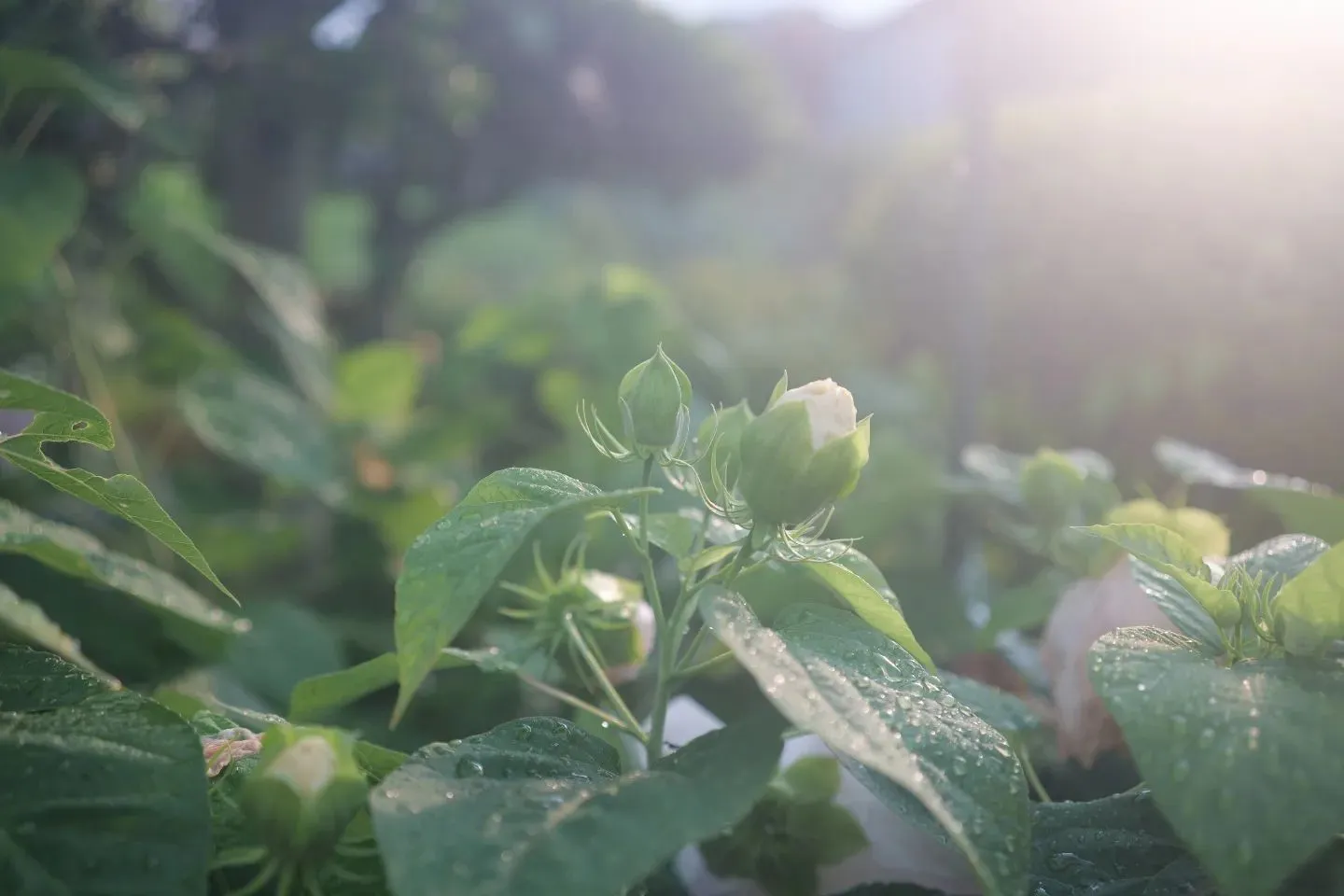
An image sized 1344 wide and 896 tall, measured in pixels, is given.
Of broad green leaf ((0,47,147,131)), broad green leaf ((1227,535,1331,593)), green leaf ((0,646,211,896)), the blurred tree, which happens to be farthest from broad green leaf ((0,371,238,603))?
the blurred tree

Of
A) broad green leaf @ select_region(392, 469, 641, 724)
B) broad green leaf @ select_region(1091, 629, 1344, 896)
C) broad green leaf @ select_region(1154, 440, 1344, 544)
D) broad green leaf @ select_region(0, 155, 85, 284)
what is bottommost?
broad green leaf @ select_region(1154, 440, 1344, 544)

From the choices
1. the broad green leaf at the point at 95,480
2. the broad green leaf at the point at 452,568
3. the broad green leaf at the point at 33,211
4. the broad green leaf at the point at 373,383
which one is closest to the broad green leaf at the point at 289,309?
the broad green leaf at the point at 373,383

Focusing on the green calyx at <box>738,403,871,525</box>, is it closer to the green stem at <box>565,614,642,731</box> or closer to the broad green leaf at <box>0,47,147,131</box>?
the green stem at <box>565,614,642,731</box>

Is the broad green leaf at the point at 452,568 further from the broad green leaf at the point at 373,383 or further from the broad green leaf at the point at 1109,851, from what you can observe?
the broad green leaf at the point at 373,383

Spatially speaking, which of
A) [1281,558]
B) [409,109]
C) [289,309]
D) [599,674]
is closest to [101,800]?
[599,674]

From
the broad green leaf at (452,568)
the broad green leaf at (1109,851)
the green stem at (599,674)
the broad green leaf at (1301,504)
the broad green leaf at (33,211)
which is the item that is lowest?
the broad green leaf at (1109,851)

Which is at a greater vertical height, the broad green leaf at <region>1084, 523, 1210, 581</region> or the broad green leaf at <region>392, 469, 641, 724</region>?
the broad green leaf at <region>392, 469, 641, 724</region>
